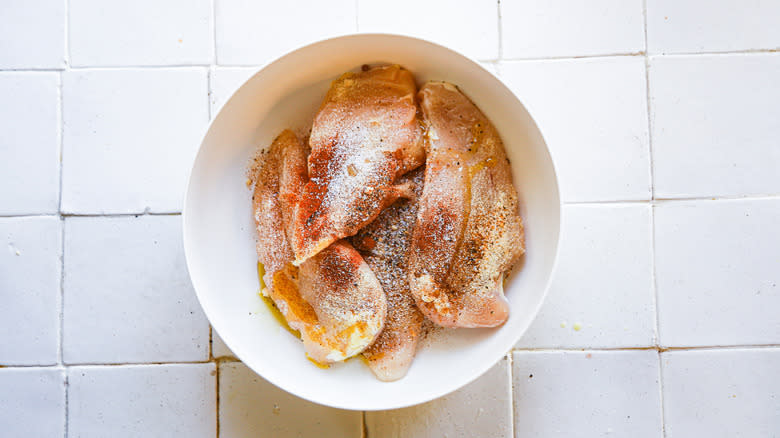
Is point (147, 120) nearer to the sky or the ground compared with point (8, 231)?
nearer to the sky

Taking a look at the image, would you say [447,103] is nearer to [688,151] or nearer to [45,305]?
[688,151]

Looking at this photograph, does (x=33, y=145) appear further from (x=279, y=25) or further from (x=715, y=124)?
(x=715, y=124)

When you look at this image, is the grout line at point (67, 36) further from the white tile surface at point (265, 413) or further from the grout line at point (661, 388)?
the grout line at point (661, 388)

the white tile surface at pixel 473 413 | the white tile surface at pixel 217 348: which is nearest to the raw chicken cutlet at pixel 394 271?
the white tile surface at pixel 473 413

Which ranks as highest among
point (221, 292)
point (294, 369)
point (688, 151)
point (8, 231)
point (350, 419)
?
point (688, 151)

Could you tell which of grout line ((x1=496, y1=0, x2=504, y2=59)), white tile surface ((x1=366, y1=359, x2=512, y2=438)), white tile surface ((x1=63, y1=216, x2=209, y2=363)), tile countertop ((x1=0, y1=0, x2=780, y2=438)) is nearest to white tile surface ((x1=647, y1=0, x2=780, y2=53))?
tile countertop ((x1=0, y1=0, x2=780, y2=438))

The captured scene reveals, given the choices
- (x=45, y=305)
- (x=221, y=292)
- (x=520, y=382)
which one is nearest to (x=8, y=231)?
(x=45, y=305)

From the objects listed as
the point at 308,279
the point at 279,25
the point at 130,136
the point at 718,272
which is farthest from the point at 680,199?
the point at 130,136

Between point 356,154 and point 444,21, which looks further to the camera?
point 444,21
